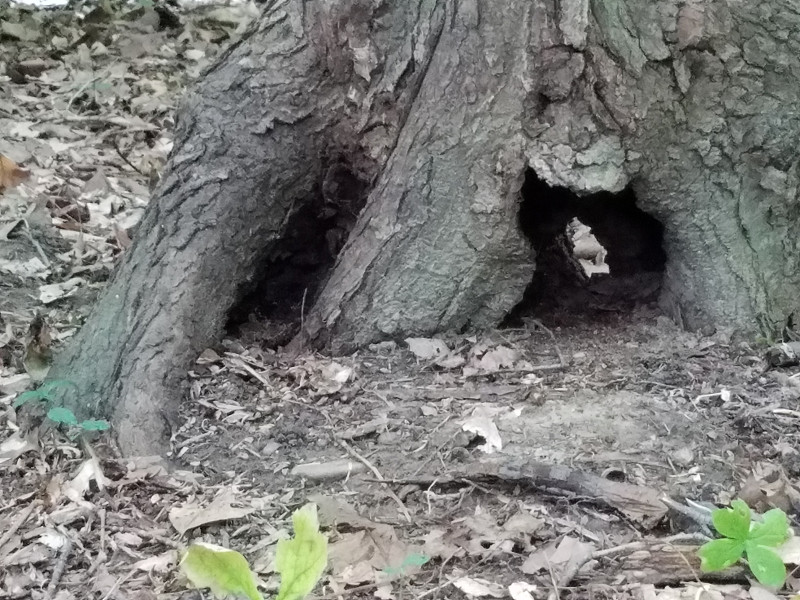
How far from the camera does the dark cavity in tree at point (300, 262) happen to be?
2910mm

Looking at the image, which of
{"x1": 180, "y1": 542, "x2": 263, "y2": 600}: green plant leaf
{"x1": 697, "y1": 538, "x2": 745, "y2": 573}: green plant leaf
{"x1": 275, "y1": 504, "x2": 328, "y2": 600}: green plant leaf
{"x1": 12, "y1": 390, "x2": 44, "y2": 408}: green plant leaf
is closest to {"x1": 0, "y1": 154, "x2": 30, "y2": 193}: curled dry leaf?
{"x1": 12, "y1": 390, "x2": 44, "y2": 408}: green plant leaf

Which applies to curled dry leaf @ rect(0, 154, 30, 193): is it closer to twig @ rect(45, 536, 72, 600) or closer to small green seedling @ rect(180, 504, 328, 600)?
twig @ rect(45, 536, 72, 600)

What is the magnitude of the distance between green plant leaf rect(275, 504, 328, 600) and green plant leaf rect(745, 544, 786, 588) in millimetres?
885

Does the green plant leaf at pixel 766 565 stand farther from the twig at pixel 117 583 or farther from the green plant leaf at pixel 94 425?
the green plant leaf at pixel 94 425

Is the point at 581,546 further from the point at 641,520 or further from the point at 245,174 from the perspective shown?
the point at 245,174

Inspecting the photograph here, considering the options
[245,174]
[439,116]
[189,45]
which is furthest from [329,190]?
[189,45]

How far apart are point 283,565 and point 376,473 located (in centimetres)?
53

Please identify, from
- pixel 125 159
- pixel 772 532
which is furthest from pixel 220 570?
pixel 125 159

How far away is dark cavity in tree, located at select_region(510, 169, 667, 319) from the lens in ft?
9.82

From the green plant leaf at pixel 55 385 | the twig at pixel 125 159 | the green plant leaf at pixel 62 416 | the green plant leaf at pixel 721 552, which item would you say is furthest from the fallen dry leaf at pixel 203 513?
the twig at pixel 125 159

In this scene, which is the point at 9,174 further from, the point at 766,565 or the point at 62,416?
the point at 766,565

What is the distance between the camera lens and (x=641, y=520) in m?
1.84

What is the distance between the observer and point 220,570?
160 centimetres

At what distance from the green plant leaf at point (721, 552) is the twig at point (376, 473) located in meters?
0.68
